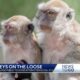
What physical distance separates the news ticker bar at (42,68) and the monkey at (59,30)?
0.13ft

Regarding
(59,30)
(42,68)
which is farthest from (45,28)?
(42,68)

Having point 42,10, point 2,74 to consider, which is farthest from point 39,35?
point 2,74

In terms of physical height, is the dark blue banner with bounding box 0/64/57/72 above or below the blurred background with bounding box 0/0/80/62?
below

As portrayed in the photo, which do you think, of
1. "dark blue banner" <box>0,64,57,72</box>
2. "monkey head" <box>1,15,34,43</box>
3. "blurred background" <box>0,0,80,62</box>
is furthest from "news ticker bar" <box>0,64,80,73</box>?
"blurred background" <box>0,0,80,62</box>

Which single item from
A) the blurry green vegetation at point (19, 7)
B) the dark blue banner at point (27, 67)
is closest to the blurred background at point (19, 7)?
the blurry green vegetation at point (19, 7)

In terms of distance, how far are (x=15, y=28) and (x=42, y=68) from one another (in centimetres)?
23

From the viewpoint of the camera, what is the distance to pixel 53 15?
206 cm

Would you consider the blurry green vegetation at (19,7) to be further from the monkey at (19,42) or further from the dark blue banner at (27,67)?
the dark blue banner at (27,67)

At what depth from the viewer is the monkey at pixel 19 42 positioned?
6.79 ft

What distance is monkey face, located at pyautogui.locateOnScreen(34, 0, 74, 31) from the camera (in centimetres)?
204

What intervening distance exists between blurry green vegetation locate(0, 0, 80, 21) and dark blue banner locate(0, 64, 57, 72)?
0.24m

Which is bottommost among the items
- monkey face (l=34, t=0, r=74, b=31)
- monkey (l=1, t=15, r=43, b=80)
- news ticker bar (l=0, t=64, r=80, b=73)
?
news ticker bar (l=0, t=64, r=80, b=73)

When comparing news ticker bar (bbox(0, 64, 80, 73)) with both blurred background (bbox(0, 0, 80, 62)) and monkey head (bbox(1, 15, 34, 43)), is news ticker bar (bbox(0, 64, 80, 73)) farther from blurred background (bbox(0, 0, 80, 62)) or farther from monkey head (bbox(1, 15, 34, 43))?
blurred background (bbox(0, 0, 80, 62))

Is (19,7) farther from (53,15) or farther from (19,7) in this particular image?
(53,15)
